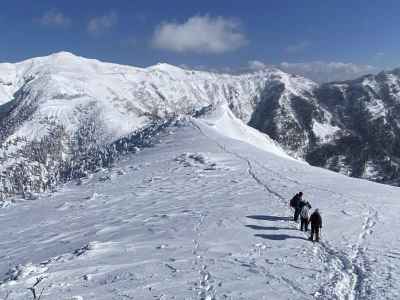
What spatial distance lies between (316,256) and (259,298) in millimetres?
6260

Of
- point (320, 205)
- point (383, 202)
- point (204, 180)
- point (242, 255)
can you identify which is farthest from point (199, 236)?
point (204, 180)

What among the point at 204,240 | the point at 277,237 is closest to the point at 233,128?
the point at 277,237

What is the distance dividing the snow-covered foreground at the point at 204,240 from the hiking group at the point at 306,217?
724mm

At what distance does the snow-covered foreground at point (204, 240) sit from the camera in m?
22.5

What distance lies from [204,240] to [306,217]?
6.58 metres

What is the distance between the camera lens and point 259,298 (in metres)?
20.7

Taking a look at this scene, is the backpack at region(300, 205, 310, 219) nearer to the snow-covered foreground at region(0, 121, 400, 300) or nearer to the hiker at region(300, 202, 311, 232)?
the hiker at region(300, 202, 311, 232)

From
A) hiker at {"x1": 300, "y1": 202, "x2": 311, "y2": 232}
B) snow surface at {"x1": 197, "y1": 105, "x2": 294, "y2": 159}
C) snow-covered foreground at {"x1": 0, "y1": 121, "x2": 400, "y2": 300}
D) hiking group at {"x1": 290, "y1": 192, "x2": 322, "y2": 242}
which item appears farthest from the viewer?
snow surface at {"x1": 197, "y1": 105, "x2": 294, "y2": 159}

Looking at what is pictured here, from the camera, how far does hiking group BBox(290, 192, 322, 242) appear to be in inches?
1130

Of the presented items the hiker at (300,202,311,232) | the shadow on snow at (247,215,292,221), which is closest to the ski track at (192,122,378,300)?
the hiker at (300,202,311,232)

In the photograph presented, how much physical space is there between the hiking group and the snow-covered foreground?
2.38 feet

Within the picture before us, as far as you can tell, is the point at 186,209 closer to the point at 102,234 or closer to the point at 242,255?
the point at 102,234

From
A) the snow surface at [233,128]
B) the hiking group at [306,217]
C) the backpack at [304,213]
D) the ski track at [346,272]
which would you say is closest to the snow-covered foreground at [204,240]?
the ski track at [346,272]

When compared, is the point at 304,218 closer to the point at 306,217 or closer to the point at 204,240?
the point at 306,217
